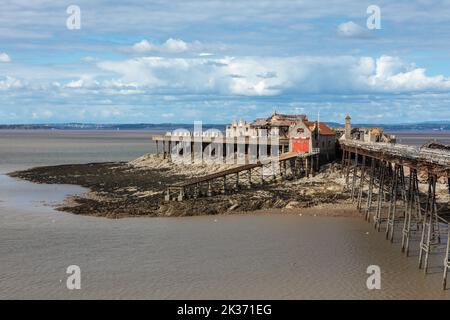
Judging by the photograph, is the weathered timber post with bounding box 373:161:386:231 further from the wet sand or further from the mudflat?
the mudflat

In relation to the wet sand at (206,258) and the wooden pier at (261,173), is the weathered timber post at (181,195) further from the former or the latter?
the wet sand at (206,258)

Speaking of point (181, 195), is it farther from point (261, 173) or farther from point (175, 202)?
point (261, 173)

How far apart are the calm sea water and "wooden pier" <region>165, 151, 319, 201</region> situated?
8.20 metres

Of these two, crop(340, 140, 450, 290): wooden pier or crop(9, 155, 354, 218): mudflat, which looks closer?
crop(340, 140, 450, 290): wooden pier

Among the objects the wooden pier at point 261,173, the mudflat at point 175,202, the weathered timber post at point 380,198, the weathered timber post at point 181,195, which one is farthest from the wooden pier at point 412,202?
the weathered timber post at point 181,195

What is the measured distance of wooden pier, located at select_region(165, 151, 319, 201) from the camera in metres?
44.7

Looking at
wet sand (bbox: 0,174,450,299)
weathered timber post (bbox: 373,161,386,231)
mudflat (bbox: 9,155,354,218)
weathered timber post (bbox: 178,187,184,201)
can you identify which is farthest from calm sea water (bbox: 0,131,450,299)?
weathered timber post (bbox: 178,187,184,201)

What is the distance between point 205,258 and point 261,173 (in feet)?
80.4

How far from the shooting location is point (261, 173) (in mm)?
50531

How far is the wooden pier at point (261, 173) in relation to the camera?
44.7 metres

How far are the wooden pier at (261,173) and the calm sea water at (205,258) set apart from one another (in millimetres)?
8200

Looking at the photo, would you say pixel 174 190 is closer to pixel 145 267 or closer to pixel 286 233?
pixel 286 233

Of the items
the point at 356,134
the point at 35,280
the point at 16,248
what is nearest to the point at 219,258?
the point at 35,280
